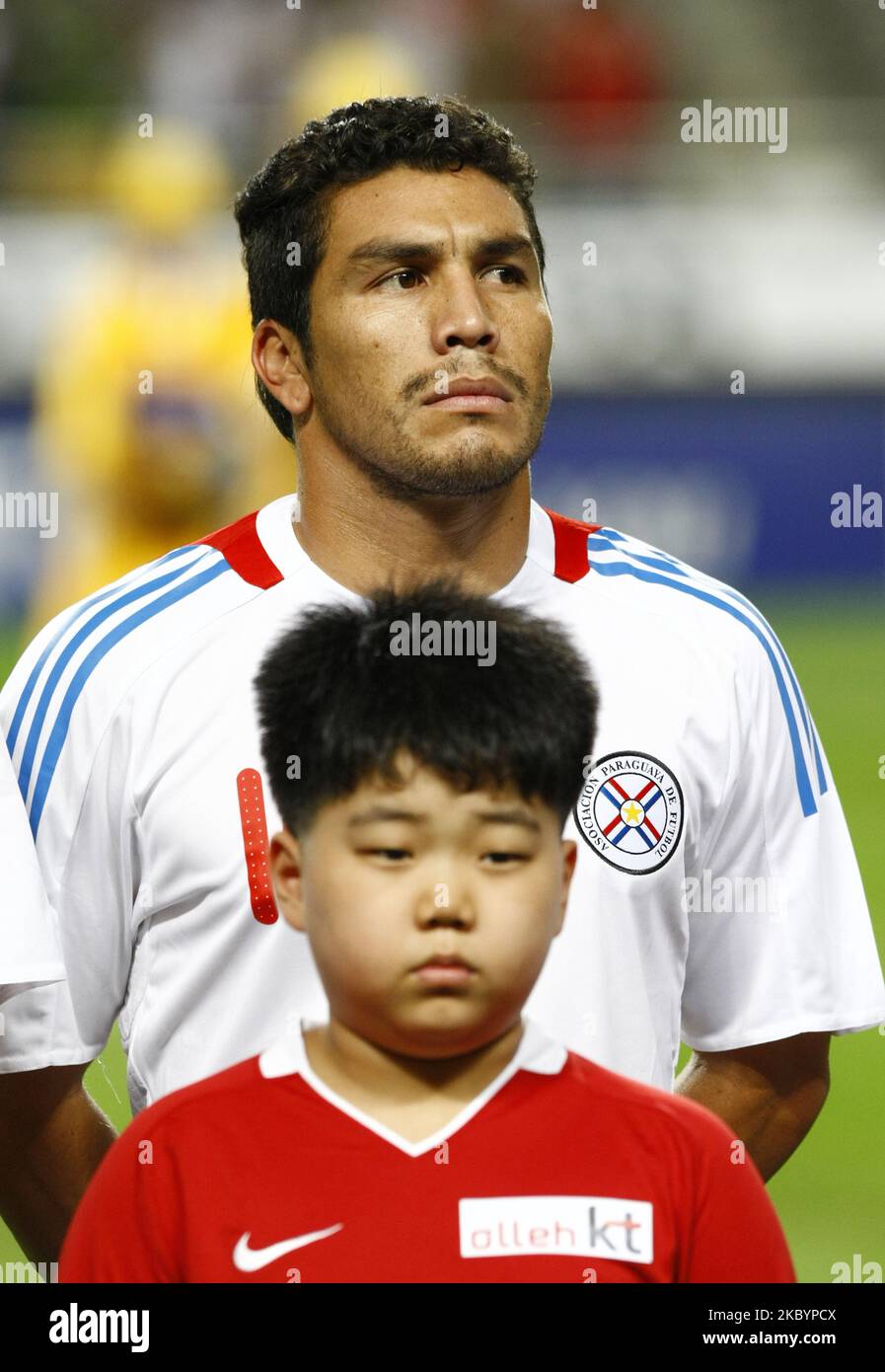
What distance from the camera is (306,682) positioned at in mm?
1711

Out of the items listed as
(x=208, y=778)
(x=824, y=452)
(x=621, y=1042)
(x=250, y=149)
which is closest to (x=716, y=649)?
(x=621, y=1042)

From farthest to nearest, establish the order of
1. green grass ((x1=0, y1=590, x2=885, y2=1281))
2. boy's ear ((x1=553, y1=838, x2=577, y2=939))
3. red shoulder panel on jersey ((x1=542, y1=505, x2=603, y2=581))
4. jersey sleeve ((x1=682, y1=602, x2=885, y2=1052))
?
green grass ((x1=0, y1=590, x2=885, y2=1281)) < red shoulder panel on jersey ((x1=542, y1=505, x2=603, y2=581)) < jersey sleeve ((x1=682, y1=602, x2=885, y2=1052)) < boy's ear ((x1=553, y1=838, x2=577, y2=939))

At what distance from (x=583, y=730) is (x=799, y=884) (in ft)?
2.18

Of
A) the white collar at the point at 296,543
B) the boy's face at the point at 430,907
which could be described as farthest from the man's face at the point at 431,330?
the boy's face at the point at 430,907

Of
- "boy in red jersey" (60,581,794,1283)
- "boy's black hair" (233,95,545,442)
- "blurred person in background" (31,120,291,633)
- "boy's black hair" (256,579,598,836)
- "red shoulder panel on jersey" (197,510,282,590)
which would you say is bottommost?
"boy in red jersey" (60,581,794,1283)

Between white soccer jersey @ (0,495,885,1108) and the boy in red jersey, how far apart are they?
47 centimetres

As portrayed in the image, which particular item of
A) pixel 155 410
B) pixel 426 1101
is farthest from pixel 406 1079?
pixel 155 410

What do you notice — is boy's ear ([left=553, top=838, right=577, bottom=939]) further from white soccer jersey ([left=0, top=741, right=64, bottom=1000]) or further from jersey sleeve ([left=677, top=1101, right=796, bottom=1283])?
white soccer jersey ([left=0, top=741, right=64, bottom=1000])

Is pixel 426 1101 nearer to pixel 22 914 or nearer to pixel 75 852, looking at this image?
pixel 22 914

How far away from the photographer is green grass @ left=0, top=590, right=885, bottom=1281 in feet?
12.7

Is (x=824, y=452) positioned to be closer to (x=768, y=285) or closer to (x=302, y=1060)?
(x=768, y=285)

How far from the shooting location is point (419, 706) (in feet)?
5.39

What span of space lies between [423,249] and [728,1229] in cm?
116

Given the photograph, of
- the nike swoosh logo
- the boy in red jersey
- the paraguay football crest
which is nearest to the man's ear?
the paraguay football crest
